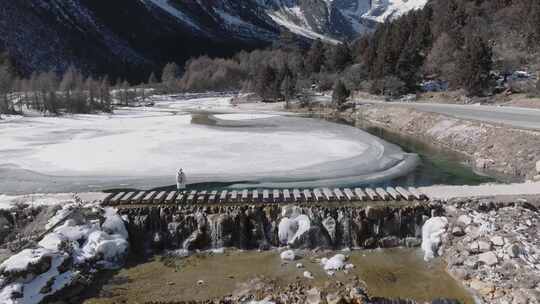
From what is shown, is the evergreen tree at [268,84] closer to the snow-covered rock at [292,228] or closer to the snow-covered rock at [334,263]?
the snow-covered rock at [292,228]

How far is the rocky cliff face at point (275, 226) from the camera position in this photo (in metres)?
18.2

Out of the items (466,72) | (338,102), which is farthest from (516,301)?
(338,102)

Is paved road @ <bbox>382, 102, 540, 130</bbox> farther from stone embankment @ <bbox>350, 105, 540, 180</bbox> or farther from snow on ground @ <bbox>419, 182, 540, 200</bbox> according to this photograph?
snow on ground @ <bbox>419, 182, 540, 200</bbox>

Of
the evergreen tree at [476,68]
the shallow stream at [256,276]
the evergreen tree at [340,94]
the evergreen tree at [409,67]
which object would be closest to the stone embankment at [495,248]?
the shallow stream at [256,276]

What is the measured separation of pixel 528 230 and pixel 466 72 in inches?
1866

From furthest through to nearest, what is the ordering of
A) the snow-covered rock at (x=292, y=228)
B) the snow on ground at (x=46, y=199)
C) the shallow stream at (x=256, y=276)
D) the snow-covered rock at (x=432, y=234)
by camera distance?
the snow on ground at (x=46, y=199), the snow-covered rock at (x=292, y=228), the snow-covered rock at (x=432, y=234), the shallow stream at (x=256, y=276)

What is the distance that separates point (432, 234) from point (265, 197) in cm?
771

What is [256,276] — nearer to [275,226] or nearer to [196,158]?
[275,226]

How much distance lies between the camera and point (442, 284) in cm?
1493

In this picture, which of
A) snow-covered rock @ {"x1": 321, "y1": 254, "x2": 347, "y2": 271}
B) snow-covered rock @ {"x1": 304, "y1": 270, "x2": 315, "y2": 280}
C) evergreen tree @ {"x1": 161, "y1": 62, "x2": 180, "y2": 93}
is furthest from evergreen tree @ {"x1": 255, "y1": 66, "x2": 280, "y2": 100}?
snow-covered rock @ {"x1": 304, "y1": 270, "x2": 315, "y2": 280}

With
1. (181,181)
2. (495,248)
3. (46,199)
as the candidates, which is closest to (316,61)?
(181,181)

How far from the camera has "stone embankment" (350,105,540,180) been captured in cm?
2692

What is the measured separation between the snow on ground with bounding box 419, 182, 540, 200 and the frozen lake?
5043 mm

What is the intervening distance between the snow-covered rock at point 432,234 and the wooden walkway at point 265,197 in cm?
177
